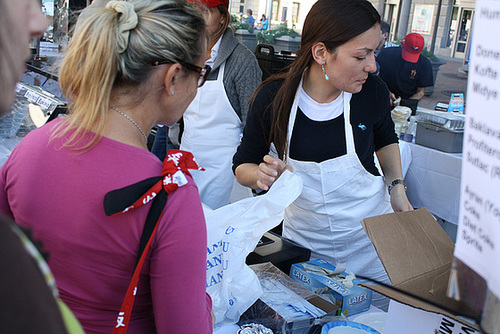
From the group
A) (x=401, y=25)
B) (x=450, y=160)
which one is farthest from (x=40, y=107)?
(x=401, y=25)

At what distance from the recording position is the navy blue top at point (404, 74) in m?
4.50

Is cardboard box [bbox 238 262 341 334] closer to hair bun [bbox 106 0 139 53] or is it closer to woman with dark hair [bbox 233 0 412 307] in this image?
woman with dark hair [bbox 233 0 412 307]

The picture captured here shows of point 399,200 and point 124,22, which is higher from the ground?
point 124,22

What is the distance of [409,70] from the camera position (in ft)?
14.7

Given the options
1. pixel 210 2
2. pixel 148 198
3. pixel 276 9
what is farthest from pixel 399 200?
pixel 276 9

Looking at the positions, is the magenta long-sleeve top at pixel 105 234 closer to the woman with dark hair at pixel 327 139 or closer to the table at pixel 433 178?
the woman with dark hair at pixel 327 139

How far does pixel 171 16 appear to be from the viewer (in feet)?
3.16

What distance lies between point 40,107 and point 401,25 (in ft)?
48.4

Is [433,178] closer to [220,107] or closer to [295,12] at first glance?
[220,107]

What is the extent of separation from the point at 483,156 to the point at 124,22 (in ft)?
2.29

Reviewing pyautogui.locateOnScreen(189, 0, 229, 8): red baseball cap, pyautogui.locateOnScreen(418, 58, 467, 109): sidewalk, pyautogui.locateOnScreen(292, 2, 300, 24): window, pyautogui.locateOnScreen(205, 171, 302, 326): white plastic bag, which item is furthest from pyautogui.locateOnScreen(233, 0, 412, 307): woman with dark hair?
pyautogui.locateOnScreen(292, 2, 300, 24): window

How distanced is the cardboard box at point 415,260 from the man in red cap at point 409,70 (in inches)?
139

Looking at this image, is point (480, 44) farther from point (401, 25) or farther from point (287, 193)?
point (401, 25)

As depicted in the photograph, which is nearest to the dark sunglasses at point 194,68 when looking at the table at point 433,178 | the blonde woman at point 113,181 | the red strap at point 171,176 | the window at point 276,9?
the blonde woman at point 113,181
